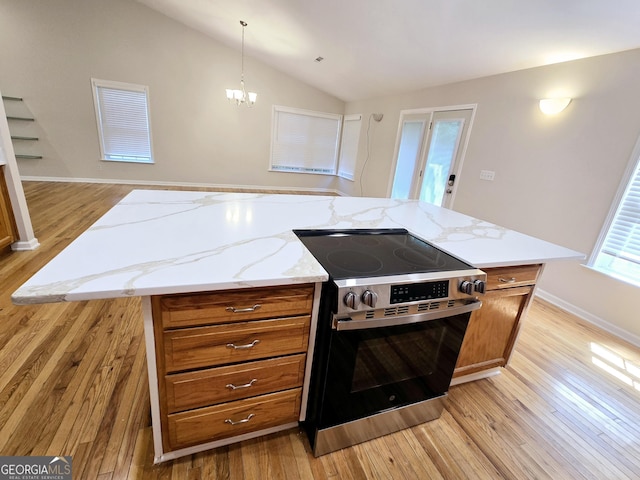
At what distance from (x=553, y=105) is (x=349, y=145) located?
459 centimetres

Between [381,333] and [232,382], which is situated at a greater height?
[381,333]

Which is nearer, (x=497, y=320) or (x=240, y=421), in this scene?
(x=240, y=421)

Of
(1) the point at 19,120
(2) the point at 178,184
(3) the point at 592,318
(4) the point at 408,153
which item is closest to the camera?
(3) the point at 592,318

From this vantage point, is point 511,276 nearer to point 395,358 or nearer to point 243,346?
point 395,358

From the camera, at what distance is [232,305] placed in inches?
40.9

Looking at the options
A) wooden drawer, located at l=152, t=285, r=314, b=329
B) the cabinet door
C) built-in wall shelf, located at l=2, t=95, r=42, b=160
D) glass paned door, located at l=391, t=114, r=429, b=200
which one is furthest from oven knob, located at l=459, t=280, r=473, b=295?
built-in wall shelf, located at l=2, t=95, r=42, b=160

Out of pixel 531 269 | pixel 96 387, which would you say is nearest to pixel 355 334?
pixel 531 269

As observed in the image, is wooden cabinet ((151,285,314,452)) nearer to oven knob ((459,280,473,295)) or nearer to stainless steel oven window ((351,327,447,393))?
stainless steel oven window ((351,327,447,393))

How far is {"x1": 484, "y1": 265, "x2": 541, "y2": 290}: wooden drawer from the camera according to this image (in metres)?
1.46

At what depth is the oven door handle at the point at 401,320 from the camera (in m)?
1.07

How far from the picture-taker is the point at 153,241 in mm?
1146

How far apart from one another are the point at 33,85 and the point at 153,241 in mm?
6616

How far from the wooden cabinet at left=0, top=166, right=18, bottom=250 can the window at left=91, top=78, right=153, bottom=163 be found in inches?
143

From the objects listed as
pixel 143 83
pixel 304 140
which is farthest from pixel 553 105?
pixel 143 83
